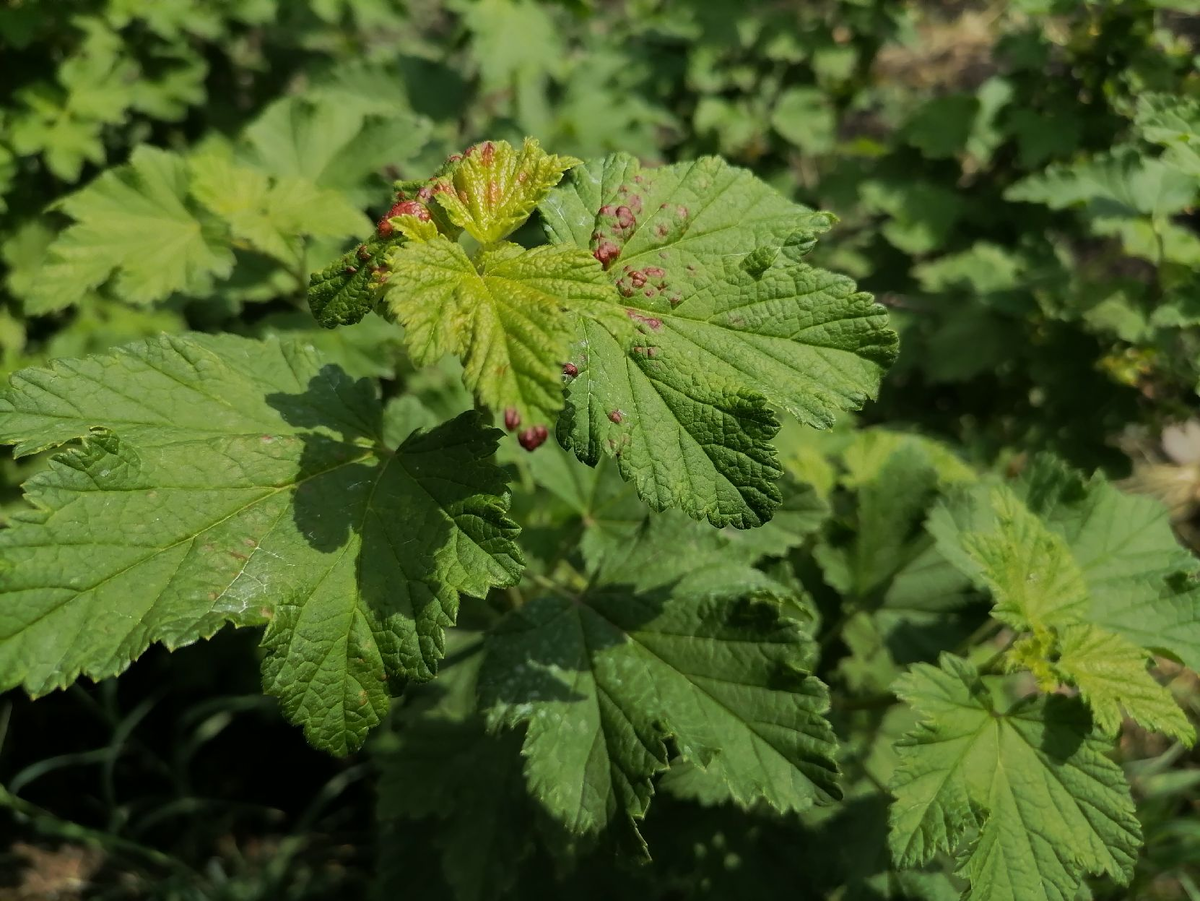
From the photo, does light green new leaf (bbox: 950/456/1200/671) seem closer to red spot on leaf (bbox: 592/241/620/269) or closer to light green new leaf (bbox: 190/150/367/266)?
red spot on leaf (bbox: 592/241/620/269)

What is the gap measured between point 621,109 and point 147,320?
1951mm

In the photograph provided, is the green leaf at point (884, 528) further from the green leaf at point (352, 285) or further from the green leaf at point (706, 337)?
the green leaf at point (352, 285)

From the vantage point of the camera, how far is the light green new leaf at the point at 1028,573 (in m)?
1.90

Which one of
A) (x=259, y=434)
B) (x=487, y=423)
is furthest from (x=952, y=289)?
(x=259, y=434)

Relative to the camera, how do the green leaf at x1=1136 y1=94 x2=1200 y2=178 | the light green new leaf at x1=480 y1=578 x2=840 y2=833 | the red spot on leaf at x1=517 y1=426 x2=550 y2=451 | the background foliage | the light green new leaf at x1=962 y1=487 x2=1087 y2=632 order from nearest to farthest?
1. the red spot on leaf at x1=517 y1=426 x2=550 y2=451
2. the light green new leaf at x1=480 y1=578 x2=840 y2=833
3. the light green new leaf at x1=962 y1=487 x2=1087 y2=632
4. the green leaf at x1=1136 y1=94 x2=1200 y2=178
5. the background foliage

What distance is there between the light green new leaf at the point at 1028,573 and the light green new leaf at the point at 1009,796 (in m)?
0.17

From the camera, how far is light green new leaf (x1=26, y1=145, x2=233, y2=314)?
2.43 meters

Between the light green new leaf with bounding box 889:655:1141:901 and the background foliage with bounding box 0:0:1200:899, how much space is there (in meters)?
0.11

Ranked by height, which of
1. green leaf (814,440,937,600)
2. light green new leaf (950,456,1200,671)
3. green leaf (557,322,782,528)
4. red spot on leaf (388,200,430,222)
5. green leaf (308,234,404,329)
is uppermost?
red spot on leaf (388,200,430,222)

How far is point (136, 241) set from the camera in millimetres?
2527

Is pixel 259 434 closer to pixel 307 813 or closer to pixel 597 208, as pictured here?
pixel 597 208

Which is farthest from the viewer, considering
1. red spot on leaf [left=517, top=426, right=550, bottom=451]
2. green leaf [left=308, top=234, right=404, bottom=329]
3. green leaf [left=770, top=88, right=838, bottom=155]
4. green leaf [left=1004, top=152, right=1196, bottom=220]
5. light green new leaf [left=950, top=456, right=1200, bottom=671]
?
green leaf [left=770, top=88, right=838, bottom=155]

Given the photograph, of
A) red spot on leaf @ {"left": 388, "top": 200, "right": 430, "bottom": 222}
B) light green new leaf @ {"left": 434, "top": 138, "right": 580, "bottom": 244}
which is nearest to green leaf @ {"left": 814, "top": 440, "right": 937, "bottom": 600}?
light green new leaf @ {"left": 434, "top": 138, "right": 580, "bottom": 244}

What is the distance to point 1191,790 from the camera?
11.0 ft
